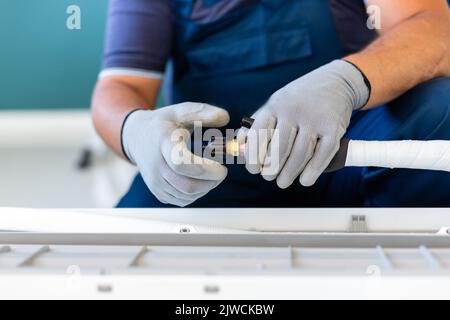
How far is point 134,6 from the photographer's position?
120 cm

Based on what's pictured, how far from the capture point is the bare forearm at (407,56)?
3.55 feet

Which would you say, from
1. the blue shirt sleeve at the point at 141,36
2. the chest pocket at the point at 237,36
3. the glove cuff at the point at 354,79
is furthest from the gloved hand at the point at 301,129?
the blue shirt sleeve at the point at 141,36

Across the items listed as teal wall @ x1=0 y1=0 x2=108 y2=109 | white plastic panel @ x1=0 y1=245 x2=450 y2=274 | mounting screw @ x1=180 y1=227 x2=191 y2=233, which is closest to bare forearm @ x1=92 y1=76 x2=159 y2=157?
teal wall @ x1=0 y1=0 x2=108 y2=109

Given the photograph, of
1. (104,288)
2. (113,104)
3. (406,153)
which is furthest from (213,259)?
(113,104)

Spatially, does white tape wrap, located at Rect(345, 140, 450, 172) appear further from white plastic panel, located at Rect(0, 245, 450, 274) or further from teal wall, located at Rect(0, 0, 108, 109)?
teal wall, located at Rect(0, 0, 108, 109)

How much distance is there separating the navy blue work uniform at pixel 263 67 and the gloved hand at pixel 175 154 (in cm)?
11

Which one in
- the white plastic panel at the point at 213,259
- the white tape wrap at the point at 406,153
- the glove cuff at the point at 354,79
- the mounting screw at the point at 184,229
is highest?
the glove cuff at the point at 354,79

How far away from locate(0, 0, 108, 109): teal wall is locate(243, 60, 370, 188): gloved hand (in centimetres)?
39

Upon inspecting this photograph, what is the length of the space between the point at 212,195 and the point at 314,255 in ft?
1.24

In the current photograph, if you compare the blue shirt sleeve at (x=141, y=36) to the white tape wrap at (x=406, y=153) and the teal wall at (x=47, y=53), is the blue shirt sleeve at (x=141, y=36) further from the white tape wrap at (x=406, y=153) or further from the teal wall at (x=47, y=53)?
the white tape wrap at (x=406, y=153)

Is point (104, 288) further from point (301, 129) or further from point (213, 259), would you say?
point (301, 129)

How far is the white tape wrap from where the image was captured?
949mm
